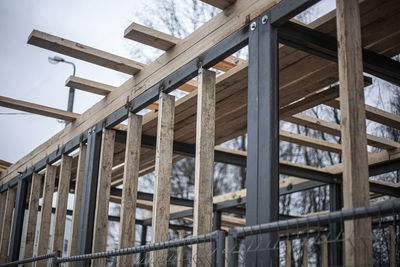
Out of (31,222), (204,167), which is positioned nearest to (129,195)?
(204,167)

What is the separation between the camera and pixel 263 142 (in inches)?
145

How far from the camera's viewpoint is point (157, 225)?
4.86 m

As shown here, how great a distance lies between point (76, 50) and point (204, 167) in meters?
2.04

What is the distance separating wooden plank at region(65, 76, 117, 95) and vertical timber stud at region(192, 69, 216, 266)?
7.01 feet

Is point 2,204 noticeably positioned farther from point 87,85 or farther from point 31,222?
point 87,85

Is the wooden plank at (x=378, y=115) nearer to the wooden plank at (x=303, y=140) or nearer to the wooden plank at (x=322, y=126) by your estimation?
the wooden plank at (x=322, y=126)

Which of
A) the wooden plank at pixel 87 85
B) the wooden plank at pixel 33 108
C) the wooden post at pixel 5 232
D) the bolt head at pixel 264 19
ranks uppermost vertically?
the wooden plank at pixel 87 85

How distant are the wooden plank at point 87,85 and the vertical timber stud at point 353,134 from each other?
3738mm

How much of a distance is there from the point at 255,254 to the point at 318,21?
1.87 meters

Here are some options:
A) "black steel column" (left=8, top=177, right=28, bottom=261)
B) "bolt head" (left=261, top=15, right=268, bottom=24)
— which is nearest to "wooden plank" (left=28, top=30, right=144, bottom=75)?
"bolt head" (left=261, top=15, right=268, bottom=24)

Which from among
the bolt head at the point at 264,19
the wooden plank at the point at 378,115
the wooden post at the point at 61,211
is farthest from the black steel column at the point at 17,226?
the bolt head at the point at 264,19

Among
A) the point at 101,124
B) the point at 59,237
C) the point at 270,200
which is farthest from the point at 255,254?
the point at 59,237

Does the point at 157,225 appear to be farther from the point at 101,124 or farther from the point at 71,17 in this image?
the point at 71,17

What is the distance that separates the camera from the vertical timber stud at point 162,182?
484cm
